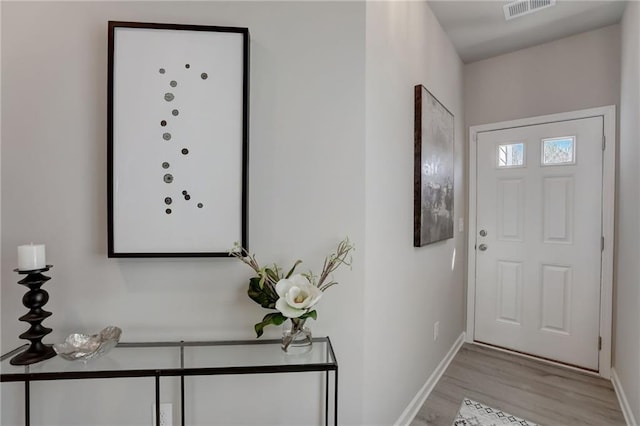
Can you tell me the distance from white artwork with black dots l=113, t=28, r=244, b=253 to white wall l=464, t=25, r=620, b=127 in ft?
8.00

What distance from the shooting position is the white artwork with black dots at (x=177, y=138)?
115 cm

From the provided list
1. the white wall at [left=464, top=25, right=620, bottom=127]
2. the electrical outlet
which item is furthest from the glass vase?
the white wall at [left=464, top=25, right=620, bottom=127]

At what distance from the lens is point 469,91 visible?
286 cm

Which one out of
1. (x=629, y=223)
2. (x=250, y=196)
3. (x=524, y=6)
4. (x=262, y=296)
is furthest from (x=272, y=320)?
(x=524, y=6)

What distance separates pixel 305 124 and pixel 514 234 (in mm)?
2289

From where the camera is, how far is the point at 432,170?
2.03 meters

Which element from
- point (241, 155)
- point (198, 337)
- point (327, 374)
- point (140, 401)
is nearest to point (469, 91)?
point (241, 155)

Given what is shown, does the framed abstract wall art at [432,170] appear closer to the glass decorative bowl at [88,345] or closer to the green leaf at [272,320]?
the green leaf at [272,320]

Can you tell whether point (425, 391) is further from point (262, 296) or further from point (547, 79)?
point (547, 79)

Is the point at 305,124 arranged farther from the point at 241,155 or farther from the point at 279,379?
the point at 279,379

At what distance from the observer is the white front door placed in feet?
7.72

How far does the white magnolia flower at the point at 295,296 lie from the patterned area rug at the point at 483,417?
1.41m

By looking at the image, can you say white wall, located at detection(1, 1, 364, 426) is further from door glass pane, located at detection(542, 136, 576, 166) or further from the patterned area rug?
door glass pane, located at detection(542, 136, 576, 166)

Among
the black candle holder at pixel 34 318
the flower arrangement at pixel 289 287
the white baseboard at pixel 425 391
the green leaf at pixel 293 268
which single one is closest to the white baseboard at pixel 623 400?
the white baseboard at pixel 425 391
